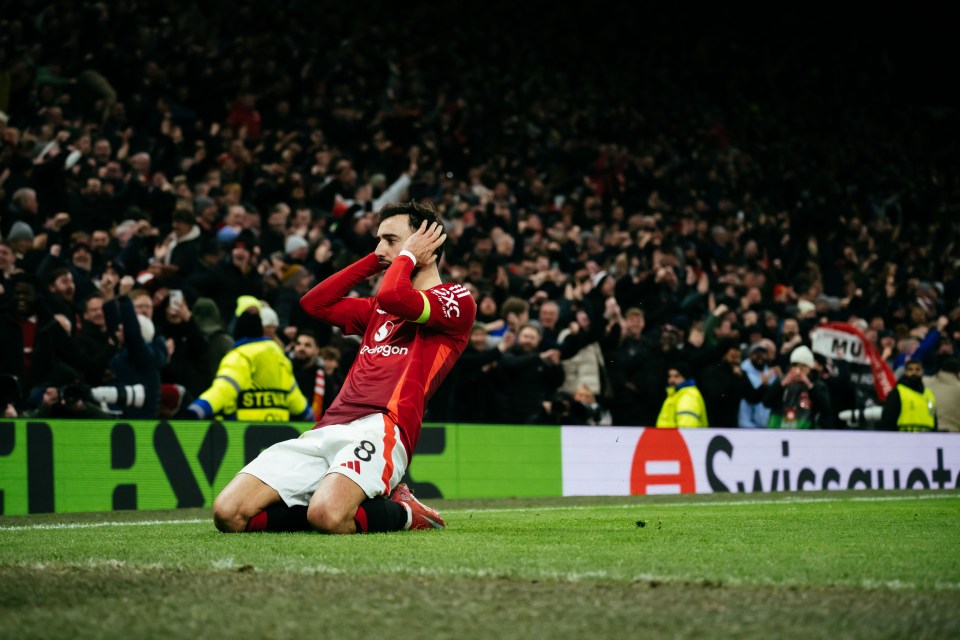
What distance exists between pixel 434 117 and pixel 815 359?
8391mm

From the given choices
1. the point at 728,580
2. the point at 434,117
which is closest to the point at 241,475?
the point at 728,580

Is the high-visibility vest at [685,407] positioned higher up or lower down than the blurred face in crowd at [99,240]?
lower down

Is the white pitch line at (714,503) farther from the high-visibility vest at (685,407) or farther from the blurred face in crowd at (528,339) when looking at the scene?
the blurred face in crowd at (528,339)

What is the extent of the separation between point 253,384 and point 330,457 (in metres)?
4.62

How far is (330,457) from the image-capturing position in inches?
284

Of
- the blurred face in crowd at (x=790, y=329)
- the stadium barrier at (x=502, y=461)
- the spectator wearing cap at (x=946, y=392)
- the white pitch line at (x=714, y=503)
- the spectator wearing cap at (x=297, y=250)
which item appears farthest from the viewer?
the spectator wearing cap at (x=946, y=392)

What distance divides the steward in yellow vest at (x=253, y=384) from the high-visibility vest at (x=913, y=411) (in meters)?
8.68

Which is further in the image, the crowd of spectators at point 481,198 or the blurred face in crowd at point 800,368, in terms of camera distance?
the blurred face in crowd at point 800,368

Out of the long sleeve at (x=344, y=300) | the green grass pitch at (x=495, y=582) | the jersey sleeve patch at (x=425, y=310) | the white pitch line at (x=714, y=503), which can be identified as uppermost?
the long sleeve at (x=344, y=300)

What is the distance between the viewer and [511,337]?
45.8ft

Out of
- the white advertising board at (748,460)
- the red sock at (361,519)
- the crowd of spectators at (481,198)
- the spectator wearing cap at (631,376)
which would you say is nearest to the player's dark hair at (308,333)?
the crowd of spectators at (481,198)

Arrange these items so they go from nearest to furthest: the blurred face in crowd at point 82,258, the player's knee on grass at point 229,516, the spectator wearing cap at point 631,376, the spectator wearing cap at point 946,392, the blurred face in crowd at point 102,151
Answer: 1. the player's knee on grass at point 229,516
2. the blurred face in crowd at point 82,258
3. the blurred face in crowd at point 102,151
4. the spectator wearing cap at point 631,376
5. the spectator wearing cap at point 946,392

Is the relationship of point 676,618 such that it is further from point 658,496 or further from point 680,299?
point 680,299

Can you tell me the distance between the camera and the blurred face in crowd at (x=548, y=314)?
14.6 metres
